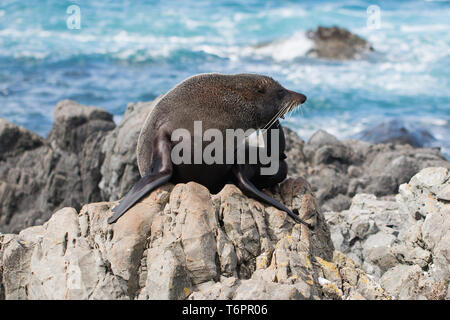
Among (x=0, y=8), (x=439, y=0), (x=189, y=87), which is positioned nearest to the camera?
(x=189, y=87)

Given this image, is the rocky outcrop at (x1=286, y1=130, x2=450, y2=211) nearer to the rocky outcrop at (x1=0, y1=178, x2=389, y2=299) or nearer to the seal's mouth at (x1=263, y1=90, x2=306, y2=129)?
the seal's mouth at (x1=263, y1=90, x2=306, y2=129)

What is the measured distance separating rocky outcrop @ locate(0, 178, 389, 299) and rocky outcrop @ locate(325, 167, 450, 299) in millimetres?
588

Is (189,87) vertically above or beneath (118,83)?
above

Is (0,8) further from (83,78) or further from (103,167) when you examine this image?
(103,167)

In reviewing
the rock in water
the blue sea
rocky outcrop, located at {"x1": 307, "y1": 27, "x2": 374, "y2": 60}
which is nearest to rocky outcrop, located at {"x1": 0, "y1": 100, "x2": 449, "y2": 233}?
the rock in water

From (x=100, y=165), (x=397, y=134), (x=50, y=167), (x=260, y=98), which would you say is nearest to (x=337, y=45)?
(x=397, y=134)

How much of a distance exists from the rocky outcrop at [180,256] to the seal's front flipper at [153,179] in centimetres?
7

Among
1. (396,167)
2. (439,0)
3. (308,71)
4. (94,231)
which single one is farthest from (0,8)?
(94,231)

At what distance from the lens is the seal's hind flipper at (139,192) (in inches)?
182

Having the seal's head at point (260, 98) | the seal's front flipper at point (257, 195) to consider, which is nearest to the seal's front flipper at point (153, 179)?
the seal's front flipper at point (257, 195)

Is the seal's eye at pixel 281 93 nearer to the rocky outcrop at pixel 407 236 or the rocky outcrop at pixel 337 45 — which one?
the rocky outcrop at pixel 407 236

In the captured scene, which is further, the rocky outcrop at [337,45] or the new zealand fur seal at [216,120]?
the rocky outcrop at [337,45]

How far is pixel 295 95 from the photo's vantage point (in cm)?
597
